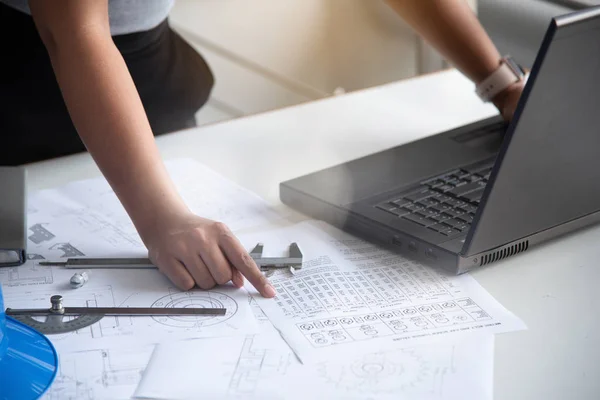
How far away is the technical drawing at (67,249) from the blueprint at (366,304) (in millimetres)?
236

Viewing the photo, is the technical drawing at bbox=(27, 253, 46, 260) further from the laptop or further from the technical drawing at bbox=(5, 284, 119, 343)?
the laptop

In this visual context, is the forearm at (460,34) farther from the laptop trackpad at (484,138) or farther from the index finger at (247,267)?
the index finger at (247,267)

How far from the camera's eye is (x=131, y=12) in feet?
4.30

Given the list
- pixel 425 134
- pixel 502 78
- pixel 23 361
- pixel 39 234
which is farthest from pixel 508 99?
pixel 23 361

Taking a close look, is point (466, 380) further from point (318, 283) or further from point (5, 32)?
point (5, 32)

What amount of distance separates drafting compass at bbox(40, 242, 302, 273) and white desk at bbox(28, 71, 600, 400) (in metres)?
0.18

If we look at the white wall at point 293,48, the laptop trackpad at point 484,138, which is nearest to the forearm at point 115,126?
the laptop trackpad at point 484,138

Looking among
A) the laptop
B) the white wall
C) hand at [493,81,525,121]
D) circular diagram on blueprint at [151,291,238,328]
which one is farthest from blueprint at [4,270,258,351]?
the white wall

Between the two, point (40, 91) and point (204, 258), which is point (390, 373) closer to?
point (204, 258)

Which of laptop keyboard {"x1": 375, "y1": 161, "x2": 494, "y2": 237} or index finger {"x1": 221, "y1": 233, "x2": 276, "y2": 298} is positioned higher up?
laptop keyboard {"x1": 375, "y1": 161, "x2": 494, "y2": 237}

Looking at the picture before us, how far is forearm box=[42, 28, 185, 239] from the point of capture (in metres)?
0.98

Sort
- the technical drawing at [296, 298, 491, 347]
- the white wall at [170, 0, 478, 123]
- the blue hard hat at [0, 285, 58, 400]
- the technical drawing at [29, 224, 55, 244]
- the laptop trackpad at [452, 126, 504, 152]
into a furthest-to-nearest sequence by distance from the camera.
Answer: the white wall at [170, 0, 478, 123]
the laptop trackpad at [452, 126, 504, 152]
the technical drawing at [29, 224, 55, 244]
the technical drawing at [296, 298, 491, 347]
the blue hard hat at [0, 285, 58, 400]

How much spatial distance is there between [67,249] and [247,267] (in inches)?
9.7

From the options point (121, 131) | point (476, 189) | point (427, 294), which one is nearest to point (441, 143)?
point (476, 189)
